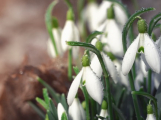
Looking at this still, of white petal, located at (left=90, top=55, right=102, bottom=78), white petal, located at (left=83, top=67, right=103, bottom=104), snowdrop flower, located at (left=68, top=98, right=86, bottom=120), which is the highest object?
white petal, located at (left=90, top=55, right=102, bottom=78)

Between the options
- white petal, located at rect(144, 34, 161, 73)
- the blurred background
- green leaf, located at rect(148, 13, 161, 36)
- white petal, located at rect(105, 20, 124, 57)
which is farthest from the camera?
the blurred background

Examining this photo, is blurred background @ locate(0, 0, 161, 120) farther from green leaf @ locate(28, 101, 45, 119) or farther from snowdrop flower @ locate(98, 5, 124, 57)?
snowdrop flower @ locate(98, 5, 124, 57)

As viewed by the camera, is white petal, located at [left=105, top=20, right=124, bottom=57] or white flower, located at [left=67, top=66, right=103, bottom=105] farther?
white petal, located at [left=105, top=20, right=124, bottom=57]

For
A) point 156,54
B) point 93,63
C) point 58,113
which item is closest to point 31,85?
point 58,113

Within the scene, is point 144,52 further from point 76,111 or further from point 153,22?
point 76,111

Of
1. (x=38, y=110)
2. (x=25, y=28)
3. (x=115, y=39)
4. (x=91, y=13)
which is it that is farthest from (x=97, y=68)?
(x=25, y=28)

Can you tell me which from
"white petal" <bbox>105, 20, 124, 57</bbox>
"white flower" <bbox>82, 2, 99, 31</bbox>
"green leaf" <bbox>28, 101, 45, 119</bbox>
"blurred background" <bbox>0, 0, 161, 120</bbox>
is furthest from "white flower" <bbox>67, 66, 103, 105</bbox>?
"blurred background" <bbox>0, 0, 161, 120</bbox>
